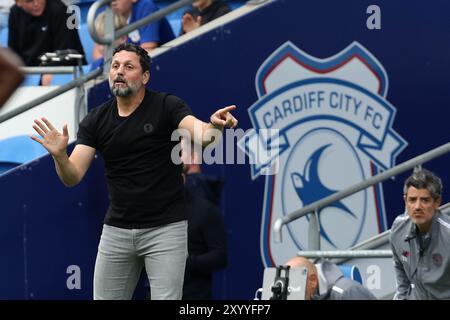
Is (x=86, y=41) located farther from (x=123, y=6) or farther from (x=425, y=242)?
(x=425, y=242)

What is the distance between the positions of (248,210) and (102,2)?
195cm

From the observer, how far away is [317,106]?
28.1 ft

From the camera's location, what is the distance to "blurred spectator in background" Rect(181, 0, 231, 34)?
8931mm

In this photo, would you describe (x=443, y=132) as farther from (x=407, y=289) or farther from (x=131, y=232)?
(x=131, y=232)

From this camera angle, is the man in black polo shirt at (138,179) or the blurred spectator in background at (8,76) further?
the man in black polo shirt at (138,179)

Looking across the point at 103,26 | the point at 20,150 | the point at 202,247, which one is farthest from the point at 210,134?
the point at 20,150

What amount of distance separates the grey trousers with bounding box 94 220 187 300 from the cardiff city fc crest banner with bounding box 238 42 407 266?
8.10 feet

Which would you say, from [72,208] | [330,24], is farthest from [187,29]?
[72,208]

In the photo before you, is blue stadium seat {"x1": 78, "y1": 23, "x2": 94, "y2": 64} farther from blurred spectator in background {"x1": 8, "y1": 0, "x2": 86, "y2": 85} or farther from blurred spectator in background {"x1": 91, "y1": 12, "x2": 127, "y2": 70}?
blurred spectator in background {"x1": 91, "y1": 12, "x2": 127, "y2": 70}

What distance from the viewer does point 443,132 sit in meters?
8.52

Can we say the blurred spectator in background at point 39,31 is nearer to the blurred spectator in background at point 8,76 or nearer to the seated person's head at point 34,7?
the seated person's head at point 34,7

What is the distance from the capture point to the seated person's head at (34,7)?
9.28m

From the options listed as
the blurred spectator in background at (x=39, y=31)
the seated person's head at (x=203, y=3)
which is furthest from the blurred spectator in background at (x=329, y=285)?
the blurred spectator in background at (x=39, y=31)

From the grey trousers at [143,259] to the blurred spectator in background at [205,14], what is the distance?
316cm
